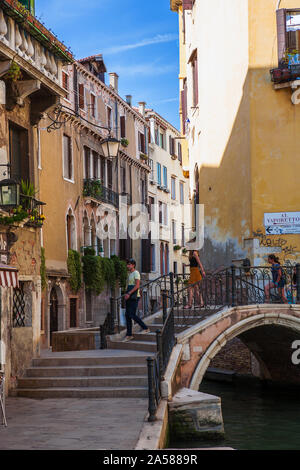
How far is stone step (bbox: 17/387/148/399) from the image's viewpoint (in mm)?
10719

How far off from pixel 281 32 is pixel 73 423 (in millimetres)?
11350

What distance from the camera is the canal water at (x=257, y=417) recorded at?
12.0 meters

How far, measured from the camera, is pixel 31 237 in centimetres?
1230

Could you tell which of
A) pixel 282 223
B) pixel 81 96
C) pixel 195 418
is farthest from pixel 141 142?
pixel 195 418

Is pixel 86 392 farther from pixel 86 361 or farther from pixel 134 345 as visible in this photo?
pixel 134 345

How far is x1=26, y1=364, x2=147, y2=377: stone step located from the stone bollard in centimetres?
112

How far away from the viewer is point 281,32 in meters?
16.6

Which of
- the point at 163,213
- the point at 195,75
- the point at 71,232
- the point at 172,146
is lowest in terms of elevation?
the point at 71,232

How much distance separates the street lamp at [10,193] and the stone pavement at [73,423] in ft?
9.68

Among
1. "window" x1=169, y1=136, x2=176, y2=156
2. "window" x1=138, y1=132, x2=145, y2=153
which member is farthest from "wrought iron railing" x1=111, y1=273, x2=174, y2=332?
"window" x1=169, y1=136, x2=176, y2=156

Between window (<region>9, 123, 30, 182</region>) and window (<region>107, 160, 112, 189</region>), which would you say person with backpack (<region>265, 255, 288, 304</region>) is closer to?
window (<region>9, 123, 30, 182</region>)

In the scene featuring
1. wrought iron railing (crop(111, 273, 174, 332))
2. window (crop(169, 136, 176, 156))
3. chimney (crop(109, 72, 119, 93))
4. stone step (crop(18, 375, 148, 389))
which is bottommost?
stone step (crop(18, 375, 148, 389))

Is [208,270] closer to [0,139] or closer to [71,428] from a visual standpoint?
[0,139]

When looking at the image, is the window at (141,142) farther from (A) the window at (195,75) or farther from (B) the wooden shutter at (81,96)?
(A) the window at (195,75)
